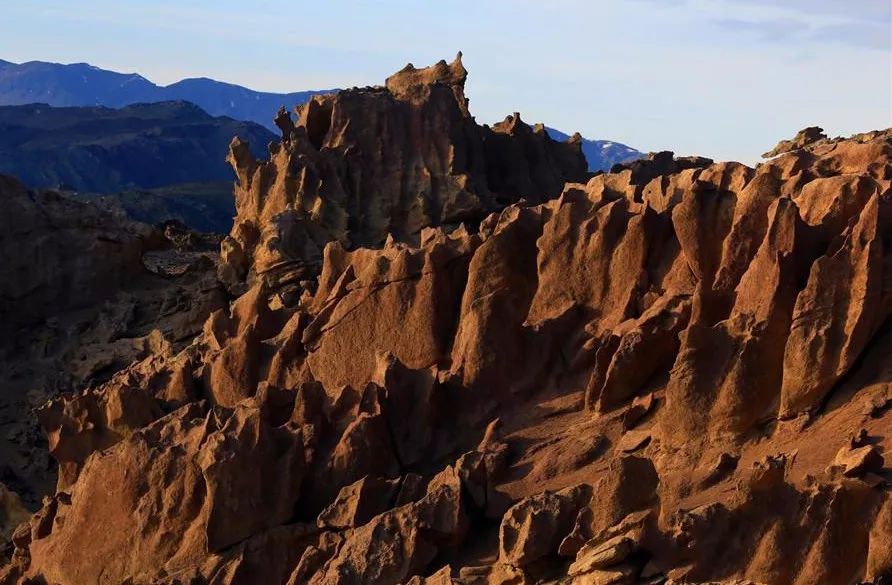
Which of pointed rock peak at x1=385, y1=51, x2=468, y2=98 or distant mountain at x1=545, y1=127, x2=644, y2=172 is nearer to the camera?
pointed rock peak at x1=385, y1=51, x2=468, y2=98

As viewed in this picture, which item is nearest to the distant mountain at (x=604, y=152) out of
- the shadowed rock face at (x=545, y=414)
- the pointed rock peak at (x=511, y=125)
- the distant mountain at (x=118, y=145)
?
the distant mountain at (x=118, y=145)

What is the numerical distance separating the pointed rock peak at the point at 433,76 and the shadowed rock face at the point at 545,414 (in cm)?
1972

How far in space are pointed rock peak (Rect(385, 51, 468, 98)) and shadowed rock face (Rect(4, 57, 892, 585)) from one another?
1972 cm

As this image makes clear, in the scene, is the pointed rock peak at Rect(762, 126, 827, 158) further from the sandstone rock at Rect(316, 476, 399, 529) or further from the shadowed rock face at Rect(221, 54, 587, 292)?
the sandstone rock at Rect(316, 476, 399, 529)

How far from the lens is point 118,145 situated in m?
157

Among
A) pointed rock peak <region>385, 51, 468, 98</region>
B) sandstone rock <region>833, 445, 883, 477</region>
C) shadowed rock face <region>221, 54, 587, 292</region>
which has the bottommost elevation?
sandstone rock <region>833, 445, 883, 477</region>

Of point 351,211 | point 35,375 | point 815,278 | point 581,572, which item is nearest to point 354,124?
point 351,211

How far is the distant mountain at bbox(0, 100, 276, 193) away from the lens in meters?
148

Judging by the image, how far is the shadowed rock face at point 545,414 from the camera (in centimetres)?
2009

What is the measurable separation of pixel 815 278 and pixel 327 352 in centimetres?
1052

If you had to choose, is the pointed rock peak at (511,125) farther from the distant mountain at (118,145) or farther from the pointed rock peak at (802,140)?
the distant mountain at (118,145)

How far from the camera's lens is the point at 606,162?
155750mm

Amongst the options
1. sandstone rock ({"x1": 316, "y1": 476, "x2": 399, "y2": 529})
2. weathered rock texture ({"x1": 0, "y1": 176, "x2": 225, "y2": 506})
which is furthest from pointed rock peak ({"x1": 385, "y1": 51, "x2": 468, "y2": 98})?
sandstone rock ({"x1": 316, "y1": 476, "x2": 399, "y2": 529})

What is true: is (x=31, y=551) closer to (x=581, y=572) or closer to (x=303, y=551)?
(x=303, y=551)
